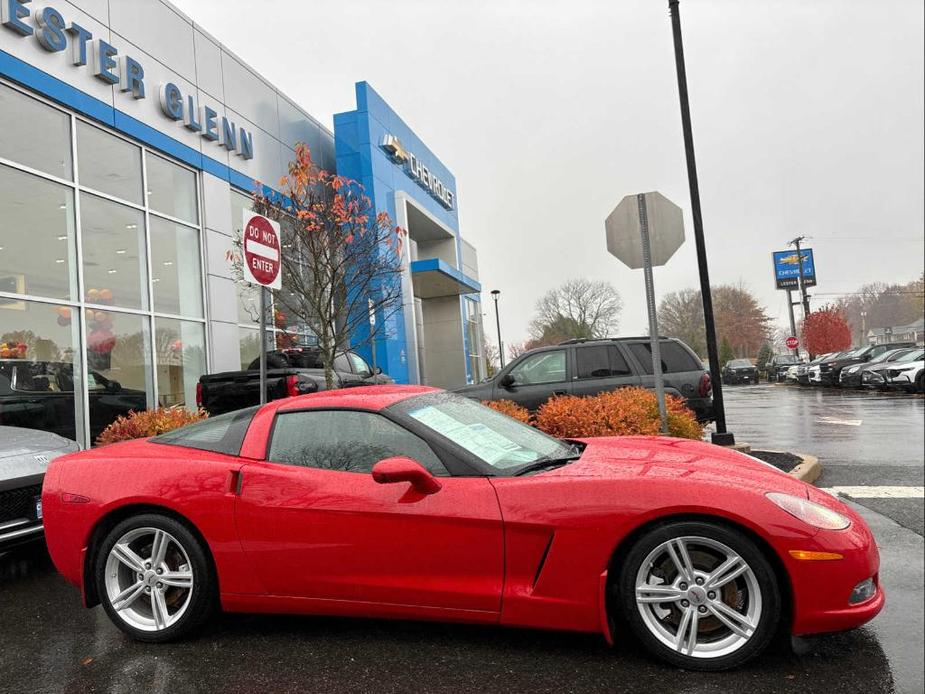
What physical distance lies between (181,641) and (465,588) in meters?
1.54

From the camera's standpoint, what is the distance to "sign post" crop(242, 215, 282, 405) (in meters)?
5.79

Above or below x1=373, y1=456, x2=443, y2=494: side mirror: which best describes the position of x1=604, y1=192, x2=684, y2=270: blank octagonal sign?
above

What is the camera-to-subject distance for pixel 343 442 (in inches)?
135

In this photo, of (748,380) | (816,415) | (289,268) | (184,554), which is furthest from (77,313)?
(748,380)

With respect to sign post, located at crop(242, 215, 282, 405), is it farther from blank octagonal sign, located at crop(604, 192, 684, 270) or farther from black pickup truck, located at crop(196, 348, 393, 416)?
black pickup truck, located at crop(196, 348, 393, 416)

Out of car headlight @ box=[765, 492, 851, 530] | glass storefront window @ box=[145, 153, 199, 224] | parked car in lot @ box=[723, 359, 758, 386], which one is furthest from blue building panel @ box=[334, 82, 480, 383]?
parked car in lot @ box=[723, 359, 758, 386]

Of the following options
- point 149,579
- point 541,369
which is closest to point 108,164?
point 541,369

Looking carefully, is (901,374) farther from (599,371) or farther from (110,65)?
(110,65)

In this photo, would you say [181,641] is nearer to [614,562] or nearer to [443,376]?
[614,562]

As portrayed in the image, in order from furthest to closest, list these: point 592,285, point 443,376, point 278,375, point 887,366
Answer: point 592,285 → point 443,376 → point 887,366 → point 278,375

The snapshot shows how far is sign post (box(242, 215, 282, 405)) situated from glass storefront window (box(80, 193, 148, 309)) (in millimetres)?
5745

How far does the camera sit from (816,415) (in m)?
14.4

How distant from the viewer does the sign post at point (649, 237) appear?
21.0ft

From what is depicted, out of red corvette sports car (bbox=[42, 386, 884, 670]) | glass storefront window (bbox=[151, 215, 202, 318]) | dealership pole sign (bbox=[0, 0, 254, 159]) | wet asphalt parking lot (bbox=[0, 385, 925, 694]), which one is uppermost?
dealership pole sign (bbox=[0, 0, 254, 159])
